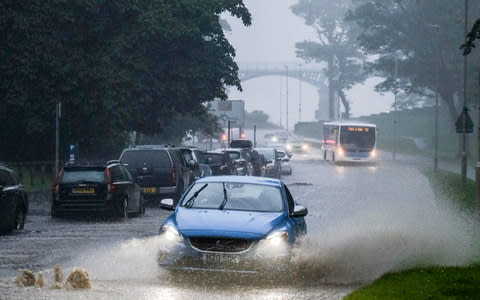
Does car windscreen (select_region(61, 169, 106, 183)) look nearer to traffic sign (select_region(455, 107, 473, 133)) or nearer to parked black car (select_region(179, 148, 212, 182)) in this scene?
parked black car (select_region(179, 148, 212, 182))

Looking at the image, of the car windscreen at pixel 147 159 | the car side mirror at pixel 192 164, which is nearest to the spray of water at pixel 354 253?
the car windscreen at pixel 147 159

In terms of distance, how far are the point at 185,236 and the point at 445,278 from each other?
11.3 ft

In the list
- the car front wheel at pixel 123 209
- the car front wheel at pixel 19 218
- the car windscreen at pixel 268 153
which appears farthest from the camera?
the car windscreen at pixel 268 153

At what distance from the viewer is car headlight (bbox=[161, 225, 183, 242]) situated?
1360 centimetres

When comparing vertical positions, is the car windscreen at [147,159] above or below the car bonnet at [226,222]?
above

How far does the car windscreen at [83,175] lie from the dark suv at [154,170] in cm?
546

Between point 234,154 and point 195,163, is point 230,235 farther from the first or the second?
point 234,154

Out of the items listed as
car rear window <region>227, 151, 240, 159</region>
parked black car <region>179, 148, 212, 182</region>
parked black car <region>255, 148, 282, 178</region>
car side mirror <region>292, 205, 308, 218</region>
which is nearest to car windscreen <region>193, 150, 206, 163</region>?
parked black car <region>179, 148, 212, 182</region>

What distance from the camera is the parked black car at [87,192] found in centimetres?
2617

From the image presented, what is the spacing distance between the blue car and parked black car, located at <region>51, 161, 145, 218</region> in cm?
1134

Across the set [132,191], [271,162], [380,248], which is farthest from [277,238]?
[271,162]

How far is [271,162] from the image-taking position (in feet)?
193

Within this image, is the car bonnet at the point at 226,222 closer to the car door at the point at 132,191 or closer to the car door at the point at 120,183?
the car door at the point at 120,183

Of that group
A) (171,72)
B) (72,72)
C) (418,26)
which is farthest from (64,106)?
(418,26)
